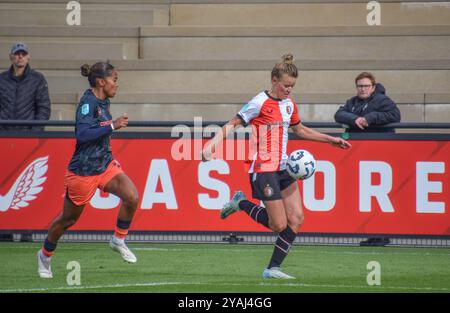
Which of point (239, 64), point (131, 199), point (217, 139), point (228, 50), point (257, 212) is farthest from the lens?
point (228, 50)

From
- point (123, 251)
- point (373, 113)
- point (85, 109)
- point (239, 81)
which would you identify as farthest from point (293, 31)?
point (85, 109)

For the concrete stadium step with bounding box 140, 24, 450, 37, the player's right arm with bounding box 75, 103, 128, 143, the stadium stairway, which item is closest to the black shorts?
the player's right arm with bounding box 75, 103, 128, 143

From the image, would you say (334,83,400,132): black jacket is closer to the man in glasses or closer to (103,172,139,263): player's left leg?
(103,172,139,263): player's left leg

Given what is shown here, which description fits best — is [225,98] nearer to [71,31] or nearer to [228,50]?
[228,50]

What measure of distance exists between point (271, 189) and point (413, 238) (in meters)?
4.04

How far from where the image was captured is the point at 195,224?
1503 centimetres

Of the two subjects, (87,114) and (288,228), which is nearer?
(288,228)

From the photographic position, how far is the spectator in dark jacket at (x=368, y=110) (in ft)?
49.2

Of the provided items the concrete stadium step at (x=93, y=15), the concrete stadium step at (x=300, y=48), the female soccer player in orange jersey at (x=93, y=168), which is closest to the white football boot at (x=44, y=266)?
the female soccer player in orange jersey at (x=93, y=168)

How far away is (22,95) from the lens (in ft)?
53.3

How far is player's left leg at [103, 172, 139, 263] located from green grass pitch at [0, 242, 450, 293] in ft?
0.85

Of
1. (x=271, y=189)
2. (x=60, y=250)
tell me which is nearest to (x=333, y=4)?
(x=60, y=250)

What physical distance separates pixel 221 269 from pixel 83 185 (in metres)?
1.88

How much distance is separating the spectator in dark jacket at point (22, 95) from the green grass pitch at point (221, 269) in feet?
7.10
